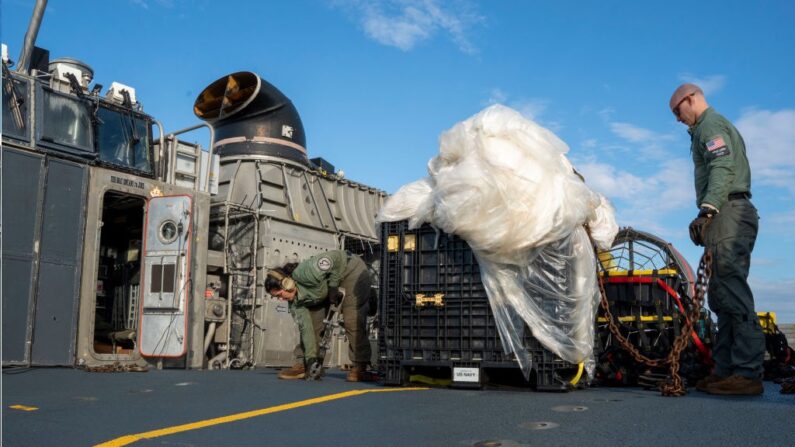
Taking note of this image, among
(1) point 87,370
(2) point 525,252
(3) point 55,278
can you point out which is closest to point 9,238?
(3) point 55,278

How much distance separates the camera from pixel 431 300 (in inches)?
235

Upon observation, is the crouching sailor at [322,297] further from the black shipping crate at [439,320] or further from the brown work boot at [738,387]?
the brown work boot at [738,387]

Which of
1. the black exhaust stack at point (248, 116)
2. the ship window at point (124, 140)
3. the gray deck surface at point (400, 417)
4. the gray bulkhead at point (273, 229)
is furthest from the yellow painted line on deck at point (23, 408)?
the black exhaust stack at point (248, 116)

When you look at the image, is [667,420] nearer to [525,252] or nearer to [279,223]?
[525,252]

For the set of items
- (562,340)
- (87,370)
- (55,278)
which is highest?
(55,278)

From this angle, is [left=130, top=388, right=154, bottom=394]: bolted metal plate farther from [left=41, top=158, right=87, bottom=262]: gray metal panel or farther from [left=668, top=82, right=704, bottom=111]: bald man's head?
[left=668, top=82, right=704, bottom=111]: bald man's head

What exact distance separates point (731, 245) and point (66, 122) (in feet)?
25.2

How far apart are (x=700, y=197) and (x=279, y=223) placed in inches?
279

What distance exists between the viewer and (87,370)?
25.6 ft

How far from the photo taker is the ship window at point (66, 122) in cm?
848

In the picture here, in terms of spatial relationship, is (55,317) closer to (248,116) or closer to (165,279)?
(165,279)

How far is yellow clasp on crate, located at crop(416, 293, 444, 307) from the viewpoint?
5930mm

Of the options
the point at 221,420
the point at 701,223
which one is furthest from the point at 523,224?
the point at 221,420

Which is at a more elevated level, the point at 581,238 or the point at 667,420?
the point at 581,238
